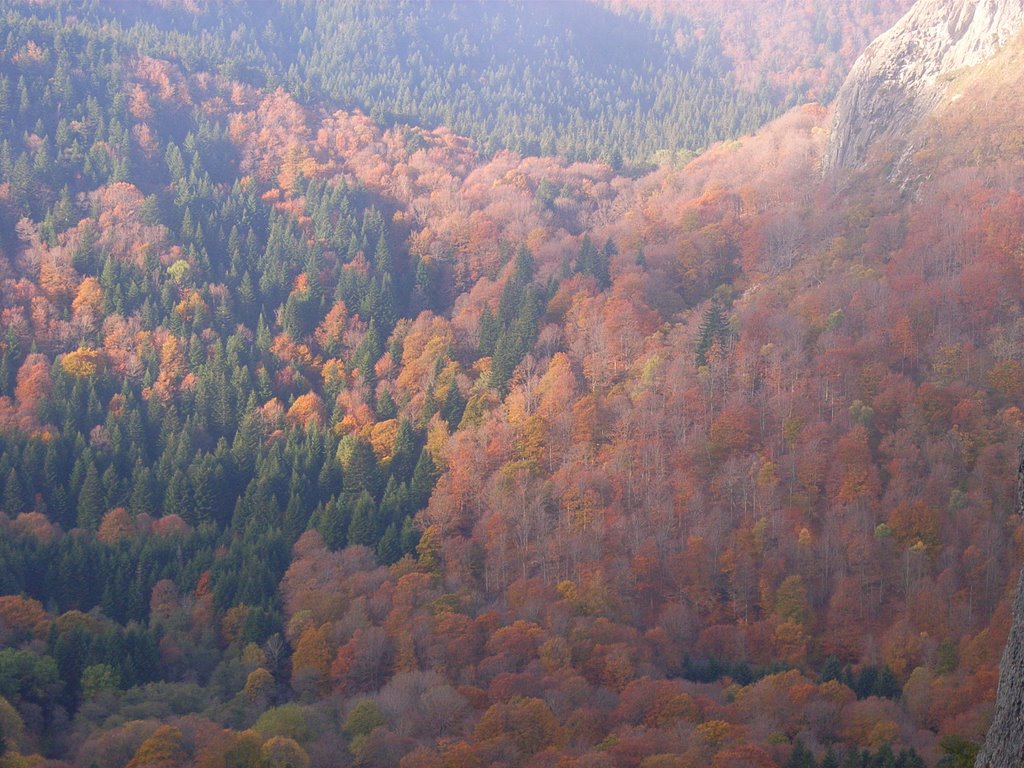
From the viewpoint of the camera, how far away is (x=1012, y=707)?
58.4ft

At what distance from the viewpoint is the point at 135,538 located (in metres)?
101

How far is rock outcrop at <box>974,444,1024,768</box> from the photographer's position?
17.6 m

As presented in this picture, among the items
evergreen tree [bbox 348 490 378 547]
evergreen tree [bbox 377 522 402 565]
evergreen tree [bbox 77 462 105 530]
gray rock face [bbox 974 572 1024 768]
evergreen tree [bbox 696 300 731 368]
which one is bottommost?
gray rock face [bbox 974 572 1024 768]

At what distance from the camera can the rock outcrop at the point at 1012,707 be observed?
17.6m

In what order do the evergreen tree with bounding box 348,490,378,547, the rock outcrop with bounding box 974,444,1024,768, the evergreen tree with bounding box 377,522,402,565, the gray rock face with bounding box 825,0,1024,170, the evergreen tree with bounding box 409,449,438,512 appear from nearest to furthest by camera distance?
1. the rock outcrop with bounding box 974,444,1024,768
2. the evergreen tree with bounding box 377,522,402,565
3. the evergreen tree with bounding box 348,490,378,547
4. the evergreen tree with bounding box 409,449,438,512
5. the gray rock face with bounding box 825,0,1024,170

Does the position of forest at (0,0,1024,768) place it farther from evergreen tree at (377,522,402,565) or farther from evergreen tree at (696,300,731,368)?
evergreen tree at (696,300,731,368)

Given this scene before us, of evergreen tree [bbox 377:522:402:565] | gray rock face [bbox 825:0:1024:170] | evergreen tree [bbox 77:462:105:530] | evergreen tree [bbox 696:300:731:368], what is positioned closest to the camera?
evergreen tree [bbox 377:522:402:565]

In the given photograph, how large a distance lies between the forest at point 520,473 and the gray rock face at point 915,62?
5872 mm

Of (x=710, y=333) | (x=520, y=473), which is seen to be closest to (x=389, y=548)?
(x=520, y=473)

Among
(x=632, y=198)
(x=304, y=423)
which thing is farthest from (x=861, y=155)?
(x=304, y=423)

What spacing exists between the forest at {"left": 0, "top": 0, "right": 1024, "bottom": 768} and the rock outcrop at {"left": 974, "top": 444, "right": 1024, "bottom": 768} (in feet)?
73.1

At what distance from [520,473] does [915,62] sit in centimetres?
6885

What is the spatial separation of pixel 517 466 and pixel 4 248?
79925mm

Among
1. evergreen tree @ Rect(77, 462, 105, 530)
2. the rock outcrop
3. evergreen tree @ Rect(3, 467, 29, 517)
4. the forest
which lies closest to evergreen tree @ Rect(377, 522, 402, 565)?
the forest
